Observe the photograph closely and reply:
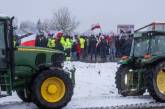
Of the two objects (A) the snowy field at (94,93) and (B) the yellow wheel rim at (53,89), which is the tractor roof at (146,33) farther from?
(B) the yellow wheel rim at (53,89)

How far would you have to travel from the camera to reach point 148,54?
15.3 meters

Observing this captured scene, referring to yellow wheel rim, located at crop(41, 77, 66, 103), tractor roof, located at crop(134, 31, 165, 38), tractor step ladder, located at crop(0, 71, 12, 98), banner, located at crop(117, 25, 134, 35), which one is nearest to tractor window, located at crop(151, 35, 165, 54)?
tractor roof, located at crop(134, 31, 165, 38)

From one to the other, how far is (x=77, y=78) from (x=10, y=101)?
5962mm

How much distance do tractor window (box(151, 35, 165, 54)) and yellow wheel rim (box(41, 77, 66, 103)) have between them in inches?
148

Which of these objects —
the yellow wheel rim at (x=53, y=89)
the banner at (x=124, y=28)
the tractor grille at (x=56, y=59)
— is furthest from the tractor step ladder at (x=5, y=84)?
the banner at (x=124, y=28)

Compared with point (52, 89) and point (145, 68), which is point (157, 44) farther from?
point (52, 89)

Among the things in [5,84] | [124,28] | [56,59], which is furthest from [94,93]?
[124,28]

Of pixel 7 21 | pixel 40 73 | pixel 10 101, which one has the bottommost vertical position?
pixel 10 101

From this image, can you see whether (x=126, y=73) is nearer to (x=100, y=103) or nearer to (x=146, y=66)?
(x=146, y=66)

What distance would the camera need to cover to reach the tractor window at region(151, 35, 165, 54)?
1523cm

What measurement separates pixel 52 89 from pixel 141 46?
429 centimetres

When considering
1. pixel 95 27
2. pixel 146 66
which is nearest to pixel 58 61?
pixel 146 66

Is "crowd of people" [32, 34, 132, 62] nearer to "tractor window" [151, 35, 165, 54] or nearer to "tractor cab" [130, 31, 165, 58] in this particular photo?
"tractor cab" [130, 31, 165, 58]

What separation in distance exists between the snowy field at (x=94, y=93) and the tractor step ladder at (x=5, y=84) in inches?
31.3
